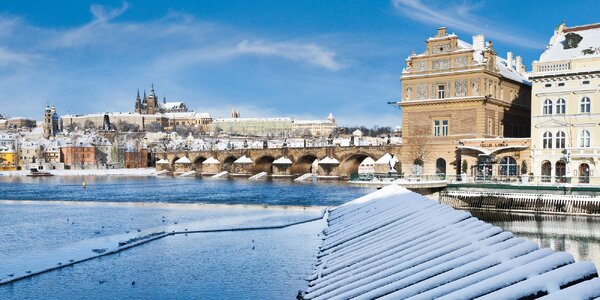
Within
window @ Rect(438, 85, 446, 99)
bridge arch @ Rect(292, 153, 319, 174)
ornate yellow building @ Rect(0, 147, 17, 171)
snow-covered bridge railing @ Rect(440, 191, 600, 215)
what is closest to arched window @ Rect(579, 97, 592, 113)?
snow-covered bridge railing @ Rect(440, 191, 600, 215)

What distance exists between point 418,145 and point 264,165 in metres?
51.9

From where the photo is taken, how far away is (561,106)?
1800 inches

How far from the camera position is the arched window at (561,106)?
45.6m

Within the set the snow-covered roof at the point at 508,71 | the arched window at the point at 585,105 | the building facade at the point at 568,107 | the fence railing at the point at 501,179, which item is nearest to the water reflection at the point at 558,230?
the fence railing at the point at 501,179

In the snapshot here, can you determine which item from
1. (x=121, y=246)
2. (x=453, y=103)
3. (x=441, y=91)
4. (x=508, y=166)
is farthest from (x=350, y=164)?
(x=121, y=246)

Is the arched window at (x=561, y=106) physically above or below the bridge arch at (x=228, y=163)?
above

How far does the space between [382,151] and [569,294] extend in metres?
73.8

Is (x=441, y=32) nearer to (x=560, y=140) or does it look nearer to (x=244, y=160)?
(x=560, y=140)

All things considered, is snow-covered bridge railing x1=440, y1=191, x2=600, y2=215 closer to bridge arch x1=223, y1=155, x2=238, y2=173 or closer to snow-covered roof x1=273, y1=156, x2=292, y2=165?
snow-covered roof x1=273, y1=156, x2=292, y2=165

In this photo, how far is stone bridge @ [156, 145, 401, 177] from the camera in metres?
90.6

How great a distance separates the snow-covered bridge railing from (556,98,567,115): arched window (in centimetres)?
1074

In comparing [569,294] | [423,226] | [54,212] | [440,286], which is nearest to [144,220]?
[54,212]

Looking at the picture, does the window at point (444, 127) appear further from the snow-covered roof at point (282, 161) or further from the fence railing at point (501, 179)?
the snow-covered roof at point (282, 161)

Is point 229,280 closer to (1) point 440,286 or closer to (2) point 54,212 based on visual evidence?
(1) point 440,286
